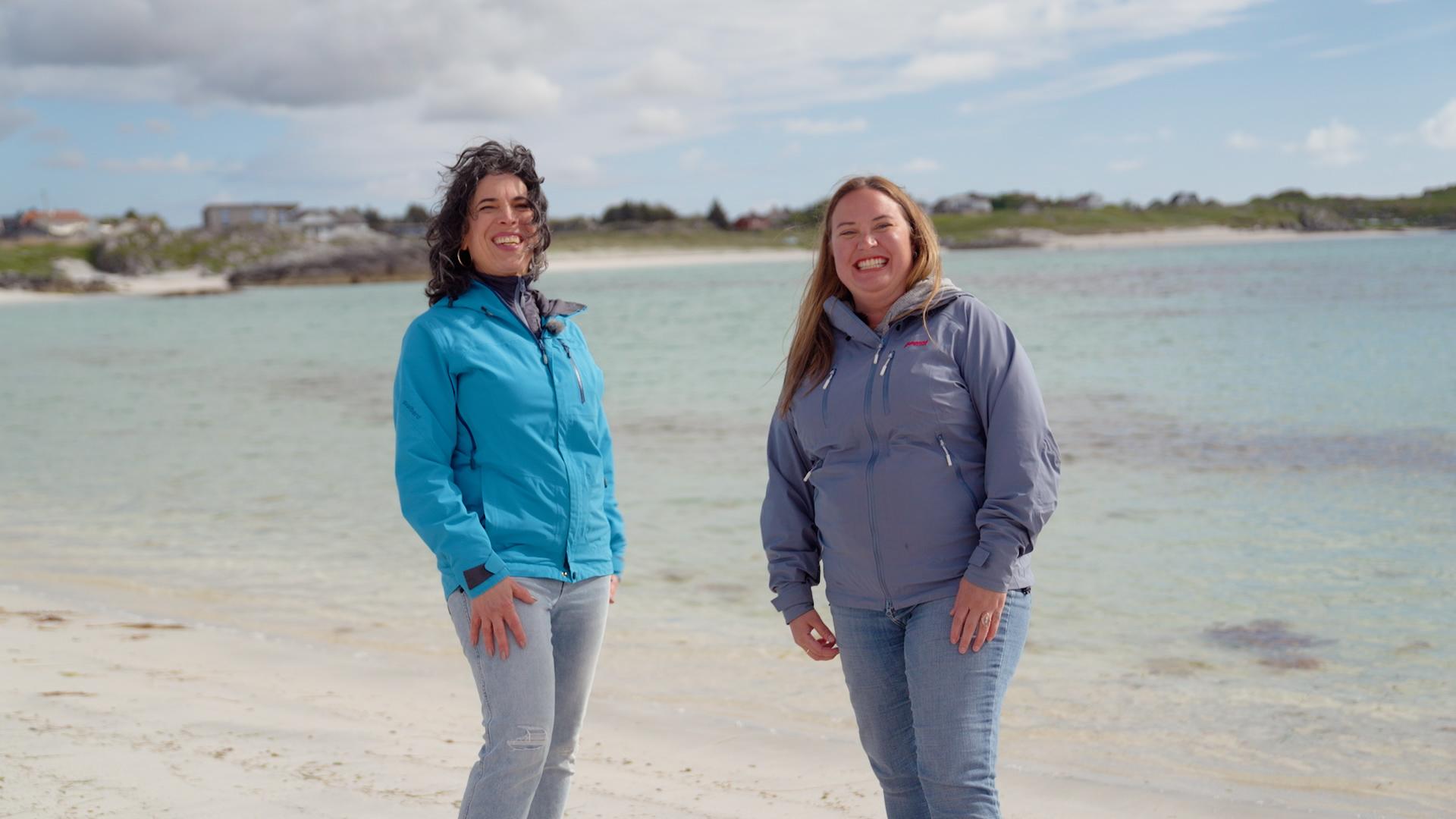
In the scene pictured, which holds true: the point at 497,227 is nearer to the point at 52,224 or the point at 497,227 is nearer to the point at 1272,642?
the point at 1272,642

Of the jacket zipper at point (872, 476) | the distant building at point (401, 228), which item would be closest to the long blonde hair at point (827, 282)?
the jacket zipper at point (872, 476)

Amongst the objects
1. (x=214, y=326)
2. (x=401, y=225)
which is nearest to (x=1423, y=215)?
(x=401, y=225)

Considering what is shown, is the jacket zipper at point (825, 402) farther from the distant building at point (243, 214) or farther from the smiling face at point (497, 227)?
the distant building at point (243, 214)

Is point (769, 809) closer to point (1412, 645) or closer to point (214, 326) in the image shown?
point (1412, 645)

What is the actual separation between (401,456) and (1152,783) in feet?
10.4

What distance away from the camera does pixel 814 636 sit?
107 inches

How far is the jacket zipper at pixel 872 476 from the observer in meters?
2.39

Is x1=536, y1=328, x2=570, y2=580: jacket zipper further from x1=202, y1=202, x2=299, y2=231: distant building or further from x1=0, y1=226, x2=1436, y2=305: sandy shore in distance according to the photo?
x1=202, y1=202, x2=299, y2=231: distant building

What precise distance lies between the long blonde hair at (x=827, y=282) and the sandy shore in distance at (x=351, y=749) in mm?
1789

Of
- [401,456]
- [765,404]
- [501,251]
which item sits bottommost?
[765,404]

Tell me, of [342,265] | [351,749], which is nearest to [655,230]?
[342,265]

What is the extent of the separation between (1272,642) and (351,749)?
4516mm

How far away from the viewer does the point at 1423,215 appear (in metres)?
116

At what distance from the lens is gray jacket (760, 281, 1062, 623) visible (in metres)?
2.29
